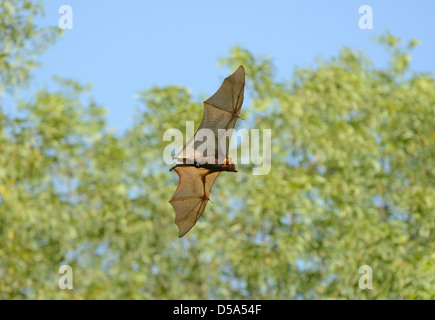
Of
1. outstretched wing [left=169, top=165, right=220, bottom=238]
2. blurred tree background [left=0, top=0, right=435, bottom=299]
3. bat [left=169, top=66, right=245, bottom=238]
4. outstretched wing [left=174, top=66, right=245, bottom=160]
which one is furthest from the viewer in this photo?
→ blurred tree background [left=0, top=0, right=435, bottom=299]

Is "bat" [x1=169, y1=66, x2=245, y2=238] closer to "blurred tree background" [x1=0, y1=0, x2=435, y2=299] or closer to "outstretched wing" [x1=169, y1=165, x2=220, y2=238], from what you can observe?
"outstretched wing" [x1=169, y1=165, x2=220, y2=238]

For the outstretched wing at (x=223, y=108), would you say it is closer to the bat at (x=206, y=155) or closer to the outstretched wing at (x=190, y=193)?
the bat at (x=206, y=155)

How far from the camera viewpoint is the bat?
5570 millimetres

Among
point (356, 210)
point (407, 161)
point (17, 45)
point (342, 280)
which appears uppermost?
point (17, 45)

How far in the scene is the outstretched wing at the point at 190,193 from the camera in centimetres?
691

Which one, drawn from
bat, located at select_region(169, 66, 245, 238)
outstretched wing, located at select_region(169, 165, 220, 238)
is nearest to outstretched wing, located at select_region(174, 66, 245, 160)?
bat, located at select_region(169, 66, 245, 238)

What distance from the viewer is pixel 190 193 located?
7141mm

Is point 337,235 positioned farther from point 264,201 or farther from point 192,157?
point 192,157

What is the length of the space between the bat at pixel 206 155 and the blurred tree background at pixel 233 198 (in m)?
7.55

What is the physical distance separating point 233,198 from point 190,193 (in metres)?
9.16

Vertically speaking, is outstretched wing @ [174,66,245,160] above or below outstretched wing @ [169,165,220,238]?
above
